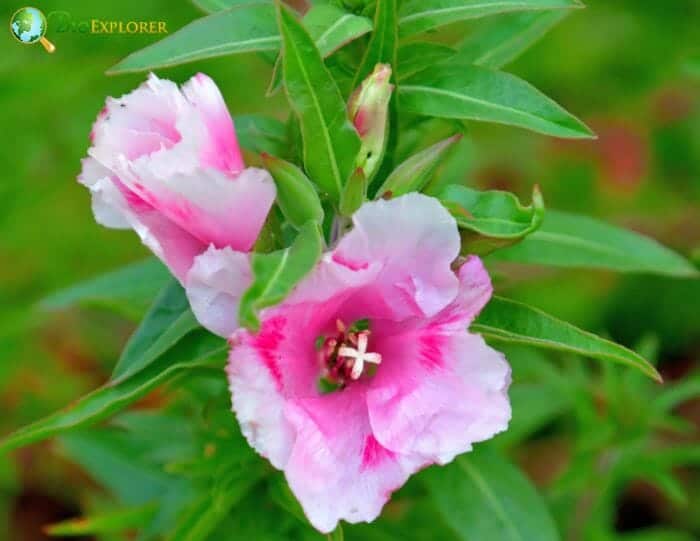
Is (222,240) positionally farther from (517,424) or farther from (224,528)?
(517,424)

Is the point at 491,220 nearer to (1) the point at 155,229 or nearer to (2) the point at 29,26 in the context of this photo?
(1) the point at 155,229

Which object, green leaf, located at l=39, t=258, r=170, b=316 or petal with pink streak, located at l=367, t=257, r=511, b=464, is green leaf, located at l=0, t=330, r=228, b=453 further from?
green leaf, located at l=39, t=258, r=170, b=316

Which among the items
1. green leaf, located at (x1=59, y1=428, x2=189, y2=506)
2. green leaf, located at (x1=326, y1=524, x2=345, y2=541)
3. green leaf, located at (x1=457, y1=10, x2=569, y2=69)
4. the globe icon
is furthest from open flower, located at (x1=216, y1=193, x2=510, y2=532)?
→ green leaf, located at (x1=59, y1=428, x2=189, y2=506)

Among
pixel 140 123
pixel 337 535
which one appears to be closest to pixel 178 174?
pixel 140 123

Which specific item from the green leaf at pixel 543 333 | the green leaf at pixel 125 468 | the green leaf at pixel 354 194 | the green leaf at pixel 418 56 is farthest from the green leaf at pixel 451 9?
the green leaf at pixel 125 468

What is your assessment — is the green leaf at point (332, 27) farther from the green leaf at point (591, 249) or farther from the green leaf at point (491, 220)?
the green leaf at point (591, 249)

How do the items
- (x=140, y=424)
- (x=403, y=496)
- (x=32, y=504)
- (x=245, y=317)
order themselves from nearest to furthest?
(x=245, y=317)
(x=403, y=496)
(x=140, y=424)
(x=32, y=504)

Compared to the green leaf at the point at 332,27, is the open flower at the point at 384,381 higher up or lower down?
lower down

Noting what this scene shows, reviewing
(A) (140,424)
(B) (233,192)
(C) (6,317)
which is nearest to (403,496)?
(A) (140,424)
